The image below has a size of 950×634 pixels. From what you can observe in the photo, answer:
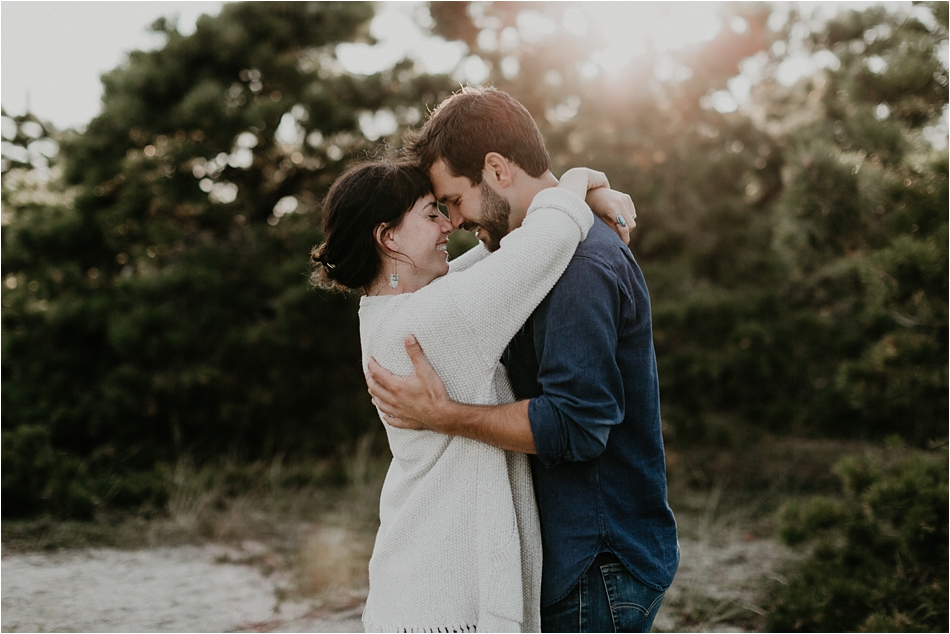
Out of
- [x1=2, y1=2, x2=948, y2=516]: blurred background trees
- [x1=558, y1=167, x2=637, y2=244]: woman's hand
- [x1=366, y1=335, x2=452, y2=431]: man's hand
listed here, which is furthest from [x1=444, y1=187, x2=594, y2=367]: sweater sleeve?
[x1=2, y1=2, x2=948, y2=516]: blurred background trees

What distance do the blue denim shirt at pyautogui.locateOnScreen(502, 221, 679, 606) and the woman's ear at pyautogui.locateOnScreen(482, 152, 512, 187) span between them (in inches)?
13.2

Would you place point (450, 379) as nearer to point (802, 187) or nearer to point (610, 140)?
point (802, 187)

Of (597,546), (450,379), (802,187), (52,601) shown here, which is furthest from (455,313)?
(52,601)

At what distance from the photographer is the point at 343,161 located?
23.2 ft

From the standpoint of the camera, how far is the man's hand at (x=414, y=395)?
154cm

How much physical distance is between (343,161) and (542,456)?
20.0 feet

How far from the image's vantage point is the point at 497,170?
6.21 feet

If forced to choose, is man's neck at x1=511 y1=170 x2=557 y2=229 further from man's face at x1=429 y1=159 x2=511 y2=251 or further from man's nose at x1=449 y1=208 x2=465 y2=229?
man's nose at x1=449 y1=208 x2=465 y2=229

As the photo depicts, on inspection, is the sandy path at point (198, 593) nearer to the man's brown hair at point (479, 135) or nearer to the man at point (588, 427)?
the man at point (588, 427)

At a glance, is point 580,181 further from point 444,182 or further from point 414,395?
point 414,395

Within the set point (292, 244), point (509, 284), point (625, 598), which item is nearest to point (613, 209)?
point (509, 284)

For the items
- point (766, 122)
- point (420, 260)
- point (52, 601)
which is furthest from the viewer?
point (766, 122)

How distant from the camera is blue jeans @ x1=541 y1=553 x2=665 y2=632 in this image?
1528 mm

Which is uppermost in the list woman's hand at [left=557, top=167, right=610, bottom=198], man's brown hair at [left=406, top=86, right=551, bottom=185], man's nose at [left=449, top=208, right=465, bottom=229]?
man's brown hair at [left=406, top=86, right=551, bottom=185]
